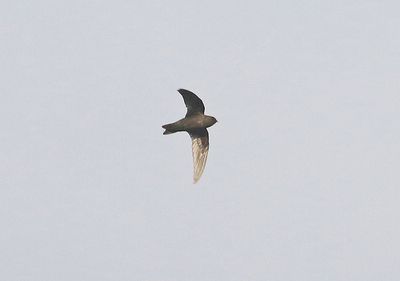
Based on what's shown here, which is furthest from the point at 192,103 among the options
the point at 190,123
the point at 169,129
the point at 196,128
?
the point at 169,129

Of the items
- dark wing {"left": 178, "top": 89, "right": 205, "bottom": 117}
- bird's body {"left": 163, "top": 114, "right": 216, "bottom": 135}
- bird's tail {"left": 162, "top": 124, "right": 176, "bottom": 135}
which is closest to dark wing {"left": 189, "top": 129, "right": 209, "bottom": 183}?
bird's body {"left": 163, "top": 114, "right": 216, "bottom": 135}

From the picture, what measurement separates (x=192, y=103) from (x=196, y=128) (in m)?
1.57

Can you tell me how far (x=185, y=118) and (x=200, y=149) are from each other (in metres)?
1.83

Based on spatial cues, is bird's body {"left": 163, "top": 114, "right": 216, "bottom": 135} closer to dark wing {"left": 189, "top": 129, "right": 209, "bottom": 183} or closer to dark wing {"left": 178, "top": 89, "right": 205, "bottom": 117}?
dark wing {"left": 178, "top": 89, "right": 205, "bottom": 117}

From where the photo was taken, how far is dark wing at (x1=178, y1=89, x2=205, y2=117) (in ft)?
168

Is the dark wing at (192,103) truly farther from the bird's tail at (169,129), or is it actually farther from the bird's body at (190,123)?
the bird's tail at (169,129)

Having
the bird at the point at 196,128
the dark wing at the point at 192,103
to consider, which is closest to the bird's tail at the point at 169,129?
the bird at the point at 196,128

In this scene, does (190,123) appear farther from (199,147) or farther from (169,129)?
(199,147)

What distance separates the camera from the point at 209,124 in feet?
173

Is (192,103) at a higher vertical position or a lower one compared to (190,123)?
higher

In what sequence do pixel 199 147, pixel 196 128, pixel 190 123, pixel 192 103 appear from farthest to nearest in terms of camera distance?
pixel 199 147 → pixel 196 128 → pixel 190 123 → pixel 192 103

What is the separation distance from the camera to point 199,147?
53.3 meters

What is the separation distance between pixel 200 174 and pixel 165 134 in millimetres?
2689

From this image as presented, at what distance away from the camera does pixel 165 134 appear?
5272 centimetres
